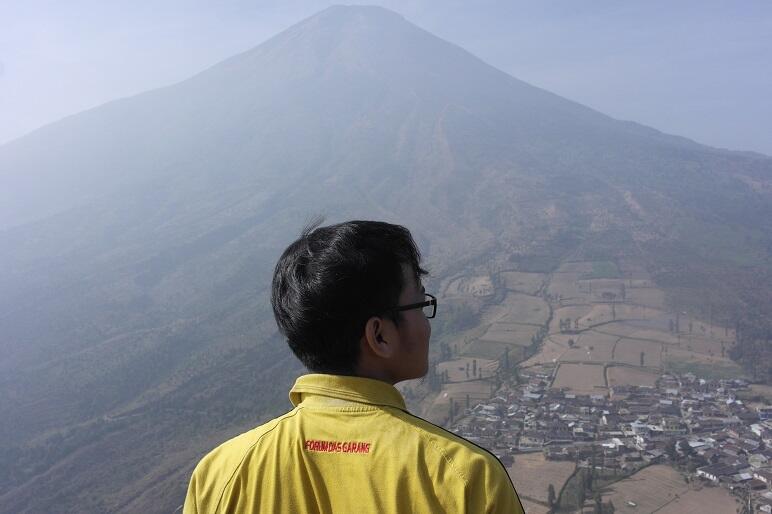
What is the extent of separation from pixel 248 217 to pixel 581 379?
2849 centimetres

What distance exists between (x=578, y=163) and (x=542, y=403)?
40059mm

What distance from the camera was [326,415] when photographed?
1.11 meters

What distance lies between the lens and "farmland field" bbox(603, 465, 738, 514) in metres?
8.04

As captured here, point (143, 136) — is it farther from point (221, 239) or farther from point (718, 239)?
point (718, 239)

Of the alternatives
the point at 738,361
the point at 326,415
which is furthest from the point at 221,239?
the point at 326,415

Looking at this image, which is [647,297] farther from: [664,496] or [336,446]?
[336,446]

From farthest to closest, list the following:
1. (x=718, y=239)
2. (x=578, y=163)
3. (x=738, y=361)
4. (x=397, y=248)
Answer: (x=578, y=163) → (x=718, y=239) → (x=738, y=361) → (x=397, y=248)

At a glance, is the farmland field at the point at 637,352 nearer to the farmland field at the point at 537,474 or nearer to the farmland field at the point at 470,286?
the farmland field at the point at 537,474

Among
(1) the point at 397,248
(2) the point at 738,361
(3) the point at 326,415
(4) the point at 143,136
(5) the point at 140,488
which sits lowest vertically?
(5) the point at 140,488

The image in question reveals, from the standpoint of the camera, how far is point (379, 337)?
123 cm

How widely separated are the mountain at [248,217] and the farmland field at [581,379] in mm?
6618

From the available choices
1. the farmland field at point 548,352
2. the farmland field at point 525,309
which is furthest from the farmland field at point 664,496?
the farmland field at point 525,309

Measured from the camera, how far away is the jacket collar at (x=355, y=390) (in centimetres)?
114

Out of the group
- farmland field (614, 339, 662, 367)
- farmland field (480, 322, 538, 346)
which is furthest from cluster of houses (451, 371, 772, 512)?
farmland field (480, 322, 538, 346)
